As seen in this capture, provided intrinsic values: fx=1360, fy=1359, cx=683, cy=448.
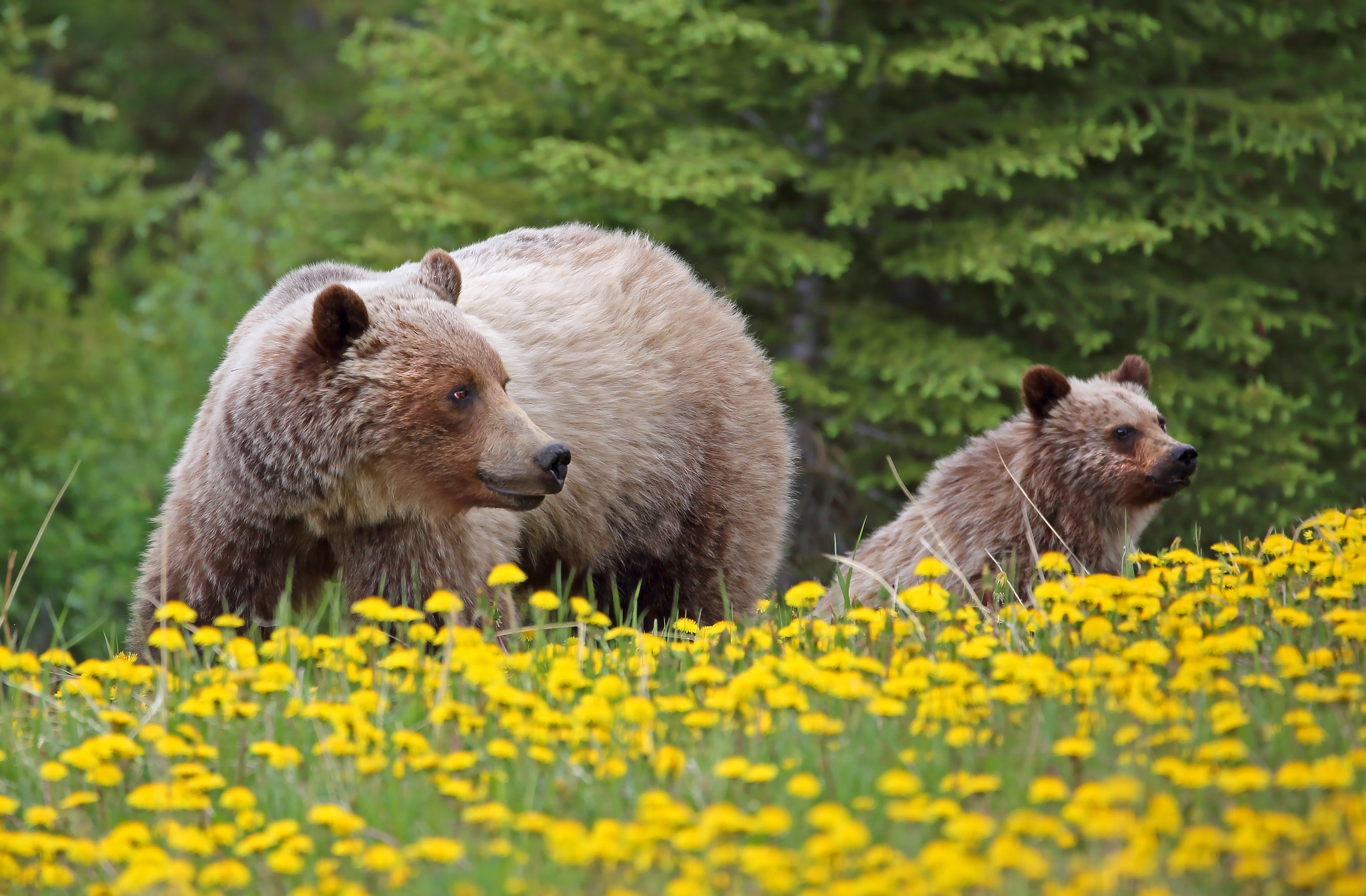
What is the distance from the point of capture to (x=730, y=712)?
134 inches

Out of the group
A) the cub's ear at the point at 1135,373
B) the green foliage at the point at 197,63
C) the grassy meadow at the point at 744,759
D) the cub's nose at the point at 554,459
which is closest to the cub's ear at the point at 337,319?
the cub's nose at the point at 554,459

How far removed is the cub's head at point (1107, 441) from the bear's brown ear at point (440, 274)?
2.81 m

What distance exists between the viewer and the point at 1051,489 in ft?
21.4

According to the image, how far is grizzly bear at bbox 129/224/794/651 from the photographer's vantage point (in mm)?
4766

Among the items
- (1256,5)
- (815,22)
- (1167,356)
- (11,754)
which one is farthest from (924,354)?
(11,754)

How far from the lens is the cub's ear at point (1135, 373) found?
6953 mm

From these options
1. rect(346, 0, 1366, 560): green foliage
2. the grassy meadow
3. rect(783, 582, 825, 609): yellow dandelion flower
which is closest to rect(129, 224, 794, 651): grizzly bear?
the grassy meadow

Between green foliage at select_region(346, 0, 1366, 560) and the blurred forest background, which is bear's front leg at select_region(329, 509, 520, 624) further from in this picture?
green foliage at select_region(346, 0, 1366, 560)

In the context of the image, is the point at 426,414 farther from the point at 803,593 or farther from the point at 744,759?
the point at 744,759

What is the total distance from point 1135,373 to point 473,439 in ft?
12.4

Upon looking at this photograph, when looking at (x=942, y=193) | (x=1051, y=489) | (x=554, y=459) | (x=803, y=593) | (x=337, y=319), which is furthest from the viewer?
(x=942, y=193)

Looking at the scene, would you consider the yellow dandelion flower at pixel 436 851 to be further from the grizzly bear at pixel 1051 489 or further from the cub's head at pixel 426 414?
the grizzly bear at pixel 1051 489

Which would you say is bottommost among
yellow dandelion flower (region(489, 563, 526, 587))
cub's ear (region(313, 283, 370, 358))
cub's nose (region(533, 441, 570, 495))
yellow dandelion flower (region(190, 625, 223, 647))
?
yellow dandelion flower (region(190, 625, 223, 647))

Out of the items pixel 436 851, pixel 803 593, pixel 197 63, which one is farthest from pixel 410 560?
pixel 197 63
